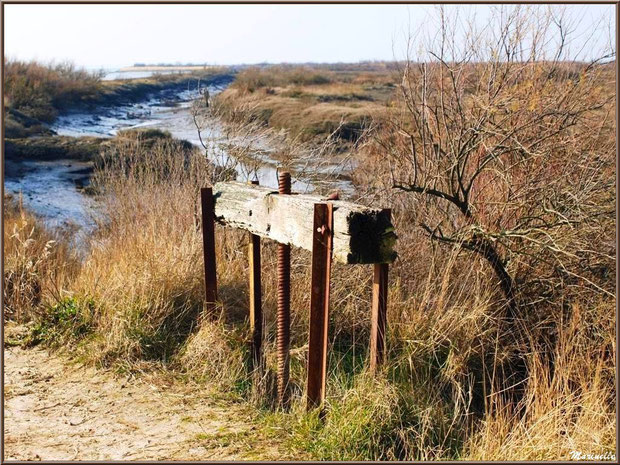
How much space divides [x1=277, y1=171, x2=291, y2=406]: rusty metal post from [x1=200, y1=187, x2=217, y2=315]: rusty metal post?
3.33ft

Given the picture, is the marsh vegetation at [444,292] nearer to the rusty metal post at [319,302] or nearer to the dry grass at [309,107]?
the rusty metal post at [319,302]

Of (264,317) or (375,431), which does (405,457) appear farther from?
(264,317)

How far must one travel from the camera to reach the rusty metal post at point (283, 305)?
191 inches

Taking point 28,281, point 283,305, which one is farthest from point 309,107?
point 283,305

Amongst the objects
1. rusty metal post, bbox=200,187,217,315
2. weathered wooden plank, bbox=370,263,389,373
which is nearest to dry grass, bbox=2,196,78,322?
rusty metal post, bbox=200,187,217,315

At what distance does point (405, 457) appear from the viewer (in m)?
4.35

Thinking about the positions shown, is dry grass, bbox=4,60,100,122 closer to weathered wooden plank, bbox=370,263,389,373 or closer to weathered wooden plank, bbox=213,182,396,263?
weathered wooden plank, bbox=213,182,396,263

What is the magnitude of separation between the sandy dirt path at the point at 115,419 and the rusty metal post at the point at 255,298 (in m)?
0.63

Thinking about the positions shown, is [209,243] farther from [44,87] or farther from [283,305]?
[44,87]

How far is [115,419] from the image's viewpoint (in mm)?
4867

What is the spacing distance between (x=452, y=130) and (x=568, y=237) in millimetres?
1878

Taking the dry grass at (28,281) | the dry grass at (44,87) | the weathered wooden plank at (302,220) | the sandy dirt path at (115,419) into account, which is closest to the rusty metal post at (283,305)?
the weathered wooden plank at (302,220)

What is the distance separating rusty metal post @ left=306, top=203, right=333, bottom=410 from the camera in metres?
4.21

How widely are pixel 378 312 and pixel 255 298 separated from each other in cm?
156
